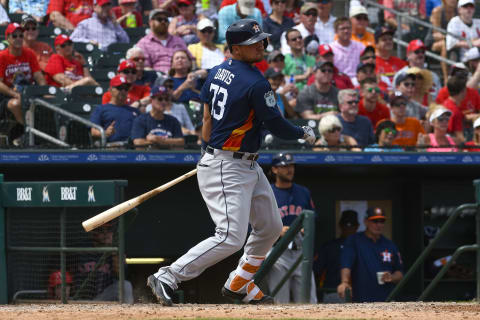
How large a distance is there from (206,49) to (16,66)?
2233 mm

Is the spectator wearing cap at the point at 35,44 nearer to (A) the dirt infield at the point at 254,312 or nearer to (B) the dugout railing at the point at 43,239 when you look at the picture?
(B) the dugout railing at the point at 43,239

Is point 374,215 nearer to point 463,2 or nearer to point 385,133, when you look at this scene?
point 385,133

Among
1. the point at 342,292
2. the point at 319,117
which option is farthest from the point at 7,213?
the point at 319,117

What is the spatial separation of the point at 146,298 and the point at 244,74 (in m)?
3.82

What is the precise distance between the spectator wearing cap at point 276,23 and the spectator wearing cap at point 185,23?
91 cm

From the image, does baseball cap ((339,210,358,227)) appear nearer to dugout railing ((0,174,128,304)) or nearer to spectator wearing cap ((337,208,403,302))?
spectator wearing cap ((337,208,403,302))

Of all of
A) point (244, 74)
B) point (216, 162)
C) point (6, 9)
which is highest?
point (6, 9)

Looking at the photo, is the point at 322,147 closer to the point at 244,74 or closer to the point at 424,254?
the point at 424,254

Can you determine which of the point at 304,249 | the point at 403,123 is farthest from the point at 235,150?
the point at 403,123

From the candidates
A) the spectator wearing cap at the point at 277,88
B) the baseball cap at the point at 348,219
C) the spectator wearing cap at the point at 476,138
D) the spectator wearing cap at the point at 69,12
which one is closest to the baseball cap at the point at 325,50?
the spectator wearing cap at the point at 277,88

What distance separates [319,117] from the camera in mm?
9477

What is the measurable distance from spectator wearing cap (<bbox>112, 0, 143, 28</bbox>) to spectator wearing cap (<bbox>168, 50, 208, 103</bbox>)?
1920mm

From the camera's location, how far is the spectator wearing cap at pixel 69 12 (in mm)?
11516

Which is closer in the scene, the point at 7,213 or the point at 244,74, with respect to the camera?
the point at 244,74
